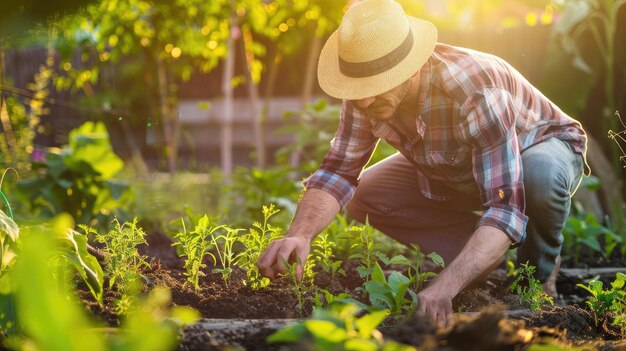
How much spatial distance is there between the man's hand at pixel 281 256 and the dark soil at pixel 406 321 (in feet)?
0.20

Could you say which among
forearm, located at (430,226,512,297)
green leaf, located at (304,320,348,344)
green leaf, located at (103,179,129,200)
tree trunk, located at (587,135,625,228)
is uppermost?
green leaf, located at (304,320,348,344)

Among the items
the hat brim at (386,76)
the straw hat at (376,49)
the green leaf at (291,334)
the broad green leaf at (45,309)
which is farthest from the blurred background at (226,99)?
the broad green leaf at (45,309)

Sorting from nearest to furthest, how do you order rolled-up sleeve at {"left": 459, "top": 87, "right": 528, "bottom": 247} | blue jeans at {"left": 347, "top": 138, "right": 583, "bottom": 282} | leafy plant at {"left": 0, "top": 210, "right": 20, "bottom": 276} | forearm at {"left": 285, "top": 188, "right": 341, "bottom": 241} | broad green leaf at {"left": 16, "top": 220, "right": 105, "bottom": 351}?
broad green leaf at {"left": 16, "top": 220, "right": 105, "bottom": 351}, leafy plant at {"left": 0, "top": 210, "right": 20, "bottom": 276}, rolled-up sleeve at {"left": 459, "top": 87, "right": 528, "bottom": 247}, forearm at {"left": 285, "top": 188, "right": 341, "bottom": 241}, blue jeans at {"left": 347, "top": 138, "right": 583, "bottom": 282}

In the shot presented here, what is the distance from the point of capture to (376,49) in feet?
8.80

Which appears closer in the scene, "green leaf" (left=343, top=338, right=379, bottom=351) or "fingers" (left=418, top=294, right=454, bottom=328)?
"green leaf" (left=343, top=338, right=379, bottom=351)

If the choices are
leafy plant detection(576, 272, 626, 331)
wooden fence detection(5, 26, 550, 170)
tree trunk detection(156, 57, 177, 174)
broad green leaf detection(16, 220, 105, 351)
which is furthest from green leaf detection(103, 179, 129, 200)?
wooden fence detection(5, 26, 550, 170)

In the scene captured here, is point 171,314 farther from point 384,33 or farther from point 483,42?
point 483,42

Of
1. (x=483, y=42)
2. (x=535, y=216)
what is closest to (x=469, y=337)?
(x=535, y=216)

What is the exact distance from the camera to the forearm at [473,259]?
7.63 feet

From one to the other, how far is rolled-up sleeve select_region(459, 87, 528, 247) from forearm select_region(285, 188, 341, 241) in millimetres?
585

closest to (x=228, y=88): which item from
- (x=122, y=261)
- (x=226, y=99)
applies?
(x=226, y=99)

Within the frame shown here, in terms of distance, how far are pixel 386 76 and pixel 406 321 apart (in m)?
1.14

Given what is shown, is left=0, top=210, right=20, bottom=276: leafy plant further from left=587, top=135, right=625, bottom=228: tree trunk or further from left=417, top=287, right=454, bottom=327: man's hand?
left=587, top=135, right=625, bottom=228: tree trunk

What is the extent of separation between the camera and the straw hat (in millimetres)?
2660
